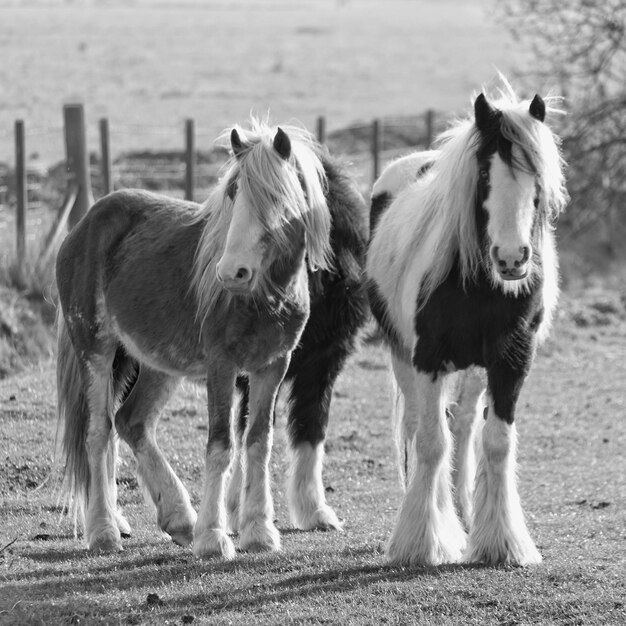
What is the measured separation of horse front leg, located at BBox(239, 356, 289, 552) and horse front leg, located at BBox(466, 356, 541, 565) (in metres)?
1.11

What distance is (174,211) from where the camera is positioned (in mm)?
6637

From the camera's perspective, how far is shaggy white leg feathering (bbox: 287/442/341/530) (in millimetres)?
6906

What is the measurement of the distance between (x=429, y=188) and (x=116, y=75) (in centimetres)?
3254

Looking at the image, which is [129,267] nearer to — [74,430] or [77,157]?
[74,430]

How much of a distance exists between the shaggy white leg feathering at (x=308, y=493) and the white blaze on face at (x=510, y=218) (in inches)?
90.3

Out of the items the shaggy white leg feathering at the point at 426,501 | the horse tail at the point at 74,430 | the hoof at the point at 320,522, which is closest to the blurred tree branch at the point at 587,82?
the hoof at the point at 320,522

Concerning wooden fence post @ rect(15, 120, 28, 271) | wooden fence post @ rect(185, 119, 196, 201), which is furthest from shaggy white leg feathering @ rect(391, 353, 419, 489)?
wooden fence post @ rect(185, 119, 196, 201)

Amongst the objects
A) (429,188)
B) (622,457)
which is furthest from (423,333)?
(622,457)

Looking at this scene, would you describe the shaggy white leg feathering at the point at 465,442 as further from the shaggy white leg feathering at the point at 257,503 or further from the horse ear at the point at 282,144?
the horse ear at the point at 282,144

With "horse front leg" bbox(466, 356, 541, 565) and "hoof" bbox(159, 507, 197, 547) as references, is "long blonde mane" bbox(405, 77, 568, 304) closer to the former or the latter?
"horse front leg" bbox(466, 356, 541, 565)

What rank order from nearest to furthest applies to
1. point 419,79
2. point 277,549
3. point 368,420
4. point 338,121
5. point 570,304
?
point 277,549
point 368,420
point 570,304
point 338,121
point 419,79

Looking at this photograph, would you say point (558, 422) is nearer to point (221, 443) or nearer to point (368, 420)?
point (368, 420)

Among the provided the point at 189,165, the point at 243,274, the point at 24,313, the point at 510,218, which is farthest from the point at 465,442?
the point at 189,165

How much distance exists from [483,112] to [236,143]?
127 centimetres
